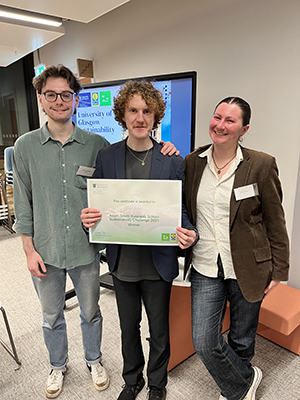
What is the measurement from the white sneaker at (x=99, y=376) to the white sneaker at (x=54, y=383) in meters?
0.20

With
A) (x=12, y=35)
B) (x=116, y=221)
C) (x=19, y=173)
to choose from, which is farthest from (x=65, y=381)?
(x=12, y=35)

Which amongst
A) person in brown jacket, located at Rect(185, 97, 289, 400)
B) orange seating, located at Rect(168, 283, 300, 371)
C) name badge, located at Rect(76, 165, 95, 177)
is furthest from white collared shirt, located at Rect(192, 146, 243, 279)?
name badge, located at Rect(76, 165, 95, 177)

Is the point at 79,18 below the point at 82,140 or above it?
above

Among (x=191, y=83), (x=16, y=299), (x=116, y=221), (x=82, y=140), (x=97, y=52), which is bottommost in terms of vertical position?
(x=16, y=299)

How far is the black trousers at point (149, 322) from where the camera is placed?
5.06 feet

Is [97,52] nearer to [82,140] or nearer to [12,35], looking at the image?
[12,35]

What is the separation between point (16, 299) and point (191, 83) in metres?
2.52

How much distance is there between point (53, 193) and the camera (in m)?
1.60

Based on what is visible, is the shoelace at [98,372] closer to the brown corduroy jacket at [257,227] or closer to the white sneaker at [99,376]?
the white sneaker at [99,376]

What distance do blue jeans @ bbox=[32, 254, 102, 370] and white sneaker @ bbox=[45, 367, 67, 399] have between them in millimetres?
45

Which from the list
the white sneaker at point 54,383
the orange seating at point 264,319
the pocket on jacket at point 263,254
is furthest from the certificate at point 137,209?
the white sneaker at point 54,383

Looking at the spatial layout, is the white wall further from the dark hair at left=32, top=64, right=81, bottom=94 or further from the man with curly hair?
the dark hair at left=32, top=64, right=81, bottom=94

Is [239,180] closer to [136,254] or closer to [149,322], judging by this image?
[136,254]

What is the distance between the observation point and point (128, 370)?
1703mm
